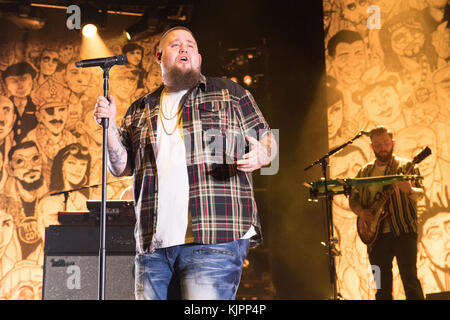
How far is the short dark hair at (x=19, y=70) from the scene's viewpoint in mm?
5789

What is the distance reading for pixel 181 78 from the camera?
2008mm

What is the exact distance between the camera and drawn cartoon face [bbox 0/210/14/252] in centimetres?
552

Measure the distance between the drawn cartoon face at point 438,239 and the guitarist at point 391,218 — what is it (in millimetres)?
1220

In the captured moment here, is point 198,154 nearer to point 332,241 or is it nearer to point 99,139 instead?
point 332,241

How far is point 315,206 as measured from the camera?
4.81 metres

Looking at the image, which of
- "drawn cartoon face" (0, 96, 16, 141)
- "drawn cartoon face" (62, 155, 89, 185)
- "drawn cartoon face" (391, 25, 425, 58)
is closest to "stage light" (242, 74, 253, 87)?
"drawn cartoon face" (391, 25, 425, 58)

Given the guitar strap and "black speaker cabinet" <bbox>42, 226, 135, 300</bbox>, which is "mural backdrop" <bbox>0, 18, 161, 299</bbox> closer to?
"black speaker cabinet" <bbox>42, 226, 135, 300</bbox>

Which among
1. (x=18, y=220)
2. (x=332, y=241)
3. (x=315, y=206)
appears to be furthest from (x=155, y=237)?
(x=18, y=220)

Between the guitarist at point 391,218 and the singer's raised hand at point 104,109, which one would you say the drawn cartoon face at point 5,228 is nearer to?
the guitarist at point 391,218

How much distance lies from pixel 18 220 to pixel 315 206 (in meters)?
3.48

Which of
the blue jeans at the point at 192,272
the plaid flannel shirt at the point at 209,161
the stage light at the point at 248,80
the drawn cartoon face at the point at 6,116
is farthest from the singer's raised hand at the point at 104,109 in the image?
the drawn cartoon face at the point at 6,116

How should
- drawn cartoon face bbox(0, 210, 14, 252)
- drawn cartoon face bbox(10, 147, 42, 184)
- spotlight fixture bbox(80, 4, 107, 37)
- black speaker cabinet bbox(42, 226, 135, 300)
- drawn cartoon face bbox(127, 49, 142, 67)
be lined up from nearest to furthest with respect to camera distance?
black speaker cabinet bbox(42, 226, 135, 300) < spotlight fixture bbox(80, 4, 107, 37) < drawn cartoon face bbox(0, 210, 14, 252) < drawn cartoon face bbox(10, 147, 42, 184) < drawn cartoon face bbox(127, 49, 142, 67)

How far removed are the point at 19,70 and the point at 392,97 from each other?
4.47 m

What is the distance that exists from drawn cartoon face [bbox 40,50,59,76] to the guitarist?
3928 millimetres
